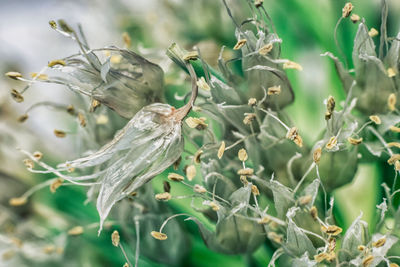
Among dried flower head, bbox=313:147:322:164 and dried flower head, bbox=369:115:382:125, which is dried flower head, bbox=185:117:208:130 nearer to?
dried flower head, bbox=313:147:322:164

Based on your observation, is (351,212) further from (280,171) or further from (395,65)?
(395,65)

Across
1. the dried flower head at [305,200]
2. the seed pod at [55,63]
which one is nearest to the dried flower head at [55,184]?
the seed pod at [55,63]

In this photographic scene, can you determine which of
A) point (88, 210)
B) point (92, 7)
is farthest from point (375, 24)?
point (92, 7)

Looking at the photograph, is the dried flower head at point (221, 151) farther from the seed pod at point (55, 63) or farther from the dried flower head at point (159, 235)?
the seed pod at point (55, 63)

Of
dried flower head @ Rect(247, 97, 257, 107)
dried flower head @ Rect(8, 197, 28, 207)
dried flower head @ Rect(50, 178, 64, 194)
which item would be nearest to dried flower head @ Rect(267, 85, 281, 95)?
dried flower head @ Rect(247, 97, 257, 107)

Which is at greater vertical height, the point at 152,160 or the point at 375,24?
the point at 375,24

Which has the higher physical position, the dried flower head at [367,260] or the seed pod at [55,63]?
the seed pod at [55,63]
